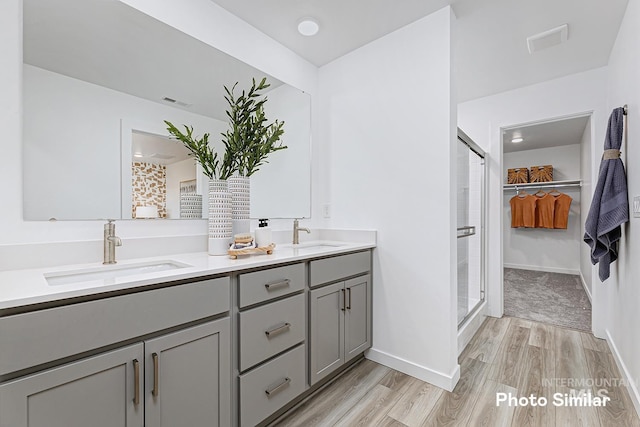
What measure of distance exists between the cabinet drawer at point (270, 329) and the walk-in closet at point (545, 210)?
383 centimetres

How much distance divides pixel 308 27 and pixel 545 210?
5.32 m

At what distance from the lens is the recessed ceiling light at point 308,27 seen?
2.01 m

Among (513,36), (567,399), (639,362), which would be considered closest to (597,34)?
(513,36)

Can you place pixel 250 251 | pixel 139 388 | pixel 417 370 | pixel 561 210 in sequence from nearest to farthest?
pixel 139 388
pixel 250 251
pixel 417 370
pixel 561 210

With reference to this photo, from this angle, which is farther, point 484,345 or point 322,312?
point 484,345

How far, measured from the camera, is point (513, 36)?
218 centimetres

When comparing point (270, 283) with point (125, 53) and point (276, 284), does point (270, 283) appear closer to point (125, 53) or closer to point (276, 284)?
point (276, 284)

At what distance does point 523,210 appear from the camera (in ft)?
17.9

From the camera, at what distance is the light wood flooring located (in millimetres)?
1556

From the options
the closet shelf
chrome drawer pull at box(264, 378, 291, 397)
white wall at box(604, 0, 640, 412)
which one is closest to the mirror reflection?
chrome drawer pull at box(264, 378, 291, 397)

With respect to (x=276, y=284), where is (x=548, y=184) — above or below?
above

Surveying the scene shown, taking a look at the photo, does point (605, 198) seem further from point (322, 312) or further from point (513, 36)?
point (322, 312)

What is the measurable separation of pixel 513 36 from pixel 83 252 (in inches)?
120

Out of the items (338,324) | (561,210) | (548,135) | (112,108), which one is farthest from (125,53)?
(561,210)
